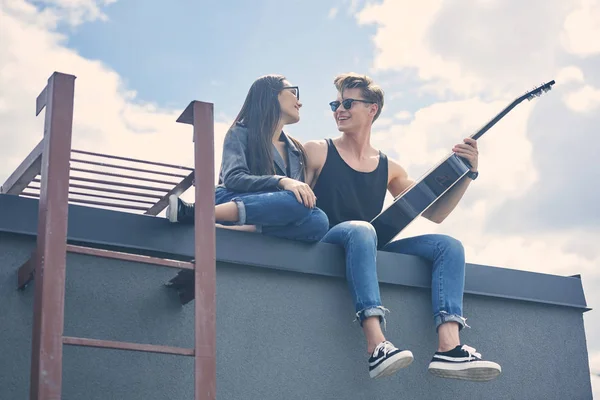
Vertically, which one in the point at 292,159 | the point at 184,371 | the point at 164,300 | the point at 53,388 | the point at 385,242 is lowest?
the point at 53,388

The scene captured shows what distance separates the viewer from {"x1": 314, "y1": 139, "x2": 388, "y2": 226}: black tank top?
4.66m

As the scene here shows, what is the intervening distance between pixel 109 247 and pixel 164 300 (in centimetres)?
32

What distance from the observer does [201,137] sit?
11.6ft

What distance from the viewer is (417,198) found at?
457 cm

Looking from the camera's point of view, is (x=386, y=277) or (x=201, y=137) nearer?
(x=201, y=137)

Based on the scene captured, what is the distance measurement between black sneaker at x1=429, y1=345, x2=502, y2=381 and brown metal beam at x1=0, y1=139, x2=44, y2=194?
1.88 meters

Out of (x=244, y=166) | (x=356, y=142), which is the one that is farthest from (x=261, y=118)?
(x=356, y=142)

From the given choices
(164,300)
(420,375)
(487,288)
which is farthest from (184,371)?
(487,288)

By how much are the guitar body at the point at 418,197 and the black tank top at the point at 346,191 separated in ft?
0.46

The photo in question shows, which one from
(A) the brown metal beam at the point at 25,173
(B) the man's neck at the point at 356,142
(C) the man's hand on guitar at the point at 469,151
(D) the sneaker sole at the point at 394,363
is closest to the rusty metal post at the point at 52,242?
(A) the brown metal beam at the point at 25,173

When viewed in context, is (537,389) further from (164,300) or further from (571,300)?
(164,300)

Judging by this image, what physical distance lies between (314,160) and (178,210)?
1.21m

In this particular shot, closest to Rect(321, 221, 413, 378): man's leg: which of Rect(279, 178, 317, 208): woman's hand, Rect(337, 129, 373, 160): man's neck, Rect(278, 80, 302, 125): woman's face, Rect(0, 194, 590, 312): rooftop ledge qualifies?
Rect(0, 194, 590, 312): rooftop ledge

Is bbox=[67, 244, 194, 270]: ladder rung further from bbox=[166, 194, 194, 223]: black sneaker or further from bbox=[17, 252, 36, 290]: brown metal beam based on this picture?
bbox=[166, 194, 194, 223]: black sneaker
